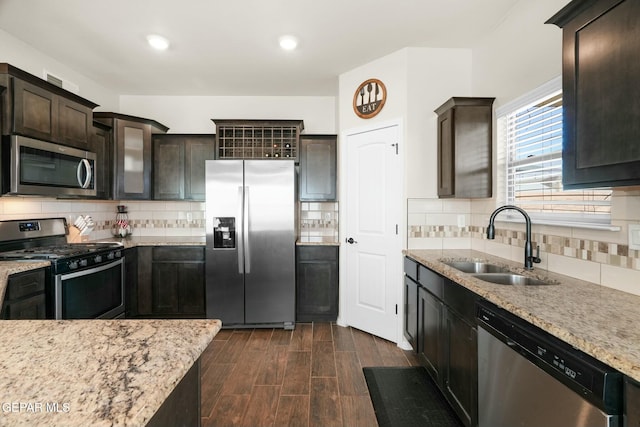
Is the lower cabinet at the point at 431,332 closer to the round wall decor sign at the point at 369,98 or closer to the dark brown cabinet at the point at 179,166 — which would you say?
the round wall decor sign at the point at 369,98

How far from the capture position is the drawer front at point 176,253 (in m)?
3.40

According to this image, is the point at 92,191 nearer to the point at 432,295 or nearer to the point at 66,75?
the point at 66,75

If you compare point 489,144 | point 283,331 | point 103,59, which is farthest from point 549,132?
point 103,59

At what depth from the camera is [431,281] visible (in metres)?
2.16

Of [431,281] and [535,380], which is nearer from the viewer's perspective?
[535,380]

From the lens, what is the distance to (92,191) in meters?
2.89

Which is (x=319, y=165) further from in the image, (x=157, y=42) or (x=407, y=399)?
(x=407, y=399)

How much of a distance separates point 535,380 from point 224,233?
2.87m

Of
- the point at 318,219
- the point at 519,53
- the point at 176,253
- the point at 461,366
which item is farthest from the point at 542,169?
the point at 176,253

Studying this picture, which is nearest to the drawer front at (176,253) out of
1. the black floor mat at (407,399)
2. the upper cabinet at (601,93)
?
the black floor mat at (407,399)

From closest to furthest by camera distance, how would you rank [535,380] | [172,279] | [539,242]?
1. [535,380]
2. [539,242]
3. [172,279]

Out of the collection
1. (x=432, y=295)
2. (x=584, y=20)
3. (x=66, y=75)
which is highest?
(x=66, y=75)

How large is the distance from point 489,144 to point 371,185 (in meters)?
1.11

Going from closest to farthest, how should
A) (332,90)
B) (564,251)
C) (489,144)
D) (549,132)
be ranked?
(564,251) < (549,132) < (489,144) < (332,90)
